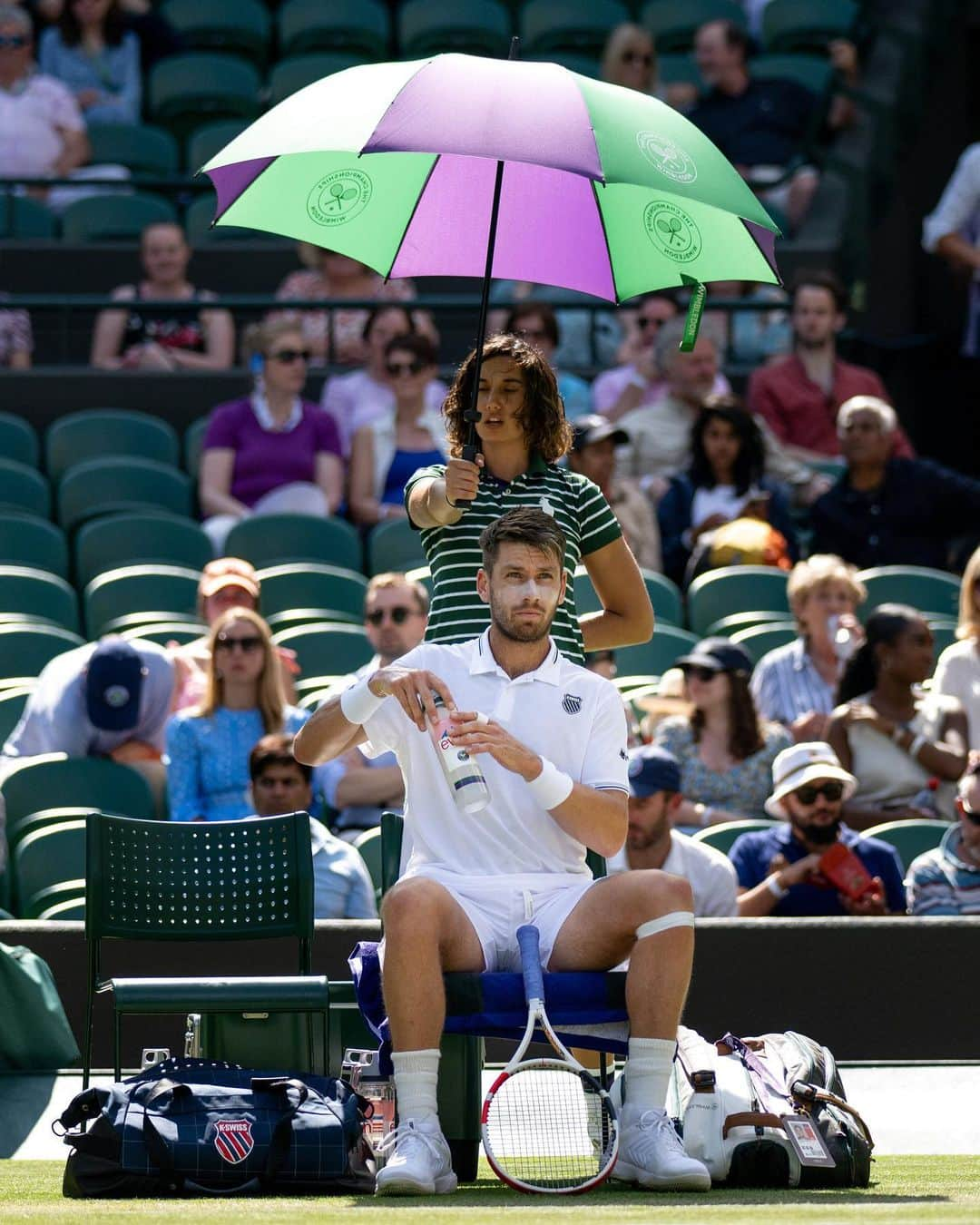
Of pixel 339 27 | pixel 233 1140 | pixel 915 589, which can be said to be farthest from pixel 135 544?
pixel 339 27

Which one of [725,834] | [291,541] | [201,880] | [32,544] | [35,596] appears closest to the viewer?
[201,880]

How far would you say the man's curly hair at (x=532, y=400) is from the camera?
5.07 m

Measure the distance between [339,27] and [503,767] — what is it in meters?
9.35

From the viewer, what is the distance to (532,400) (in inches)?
200

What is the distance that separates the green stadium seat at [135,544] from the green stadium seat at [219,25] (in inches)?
205

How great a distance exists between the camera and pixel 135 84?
13000 mm

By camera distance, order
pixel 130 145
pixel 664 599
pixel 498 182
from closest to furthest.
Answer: pixel 498 182
pixel 664 599
pixel 130 145

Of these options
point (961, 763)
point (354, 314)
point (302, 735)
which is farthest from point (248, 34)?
point (302, 735)

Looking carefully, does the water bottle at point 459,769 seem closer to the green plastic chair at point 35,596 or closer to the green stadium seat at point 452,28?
the green plastic chair at point 35,596

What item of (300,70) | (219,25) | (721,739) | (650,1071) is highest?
(219,25)

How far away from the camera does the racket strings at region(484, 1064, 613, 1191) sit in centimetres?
451

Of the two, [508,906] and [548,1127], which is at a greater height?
[508,906]

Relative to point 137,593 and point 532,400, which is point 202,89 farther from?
point 532,400

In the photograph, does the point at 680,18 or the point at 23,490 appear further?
the point at 680,18
